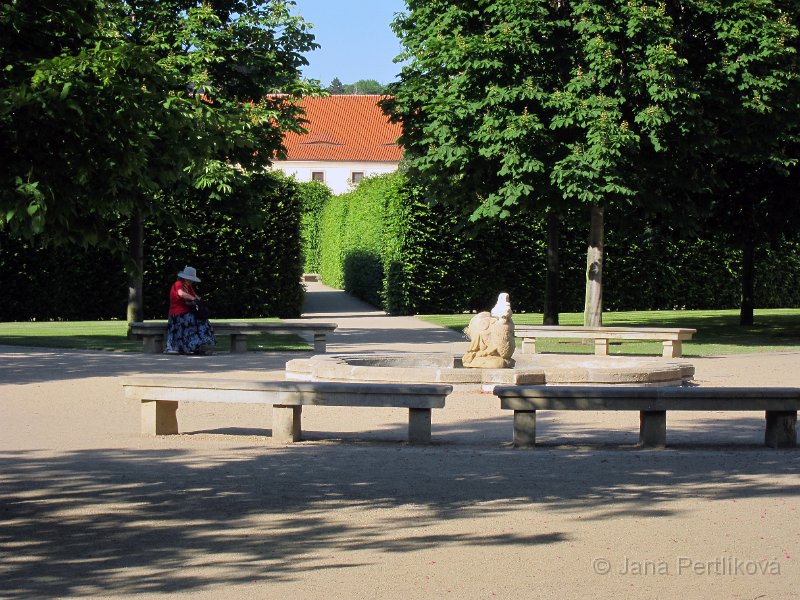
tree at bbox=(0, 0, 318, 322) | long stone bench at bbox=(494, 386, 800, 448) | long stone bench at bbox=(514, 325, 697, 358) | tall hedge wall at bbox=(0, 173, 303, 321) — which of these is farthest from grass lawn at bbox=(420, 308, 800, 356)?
tree at bbox=(0, 0, 318, 322)

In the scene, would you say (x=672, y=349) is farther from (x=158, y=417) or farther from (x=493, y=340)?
(x=158, y=417)

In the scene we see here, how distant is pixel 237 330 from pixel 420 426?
10.3 meters

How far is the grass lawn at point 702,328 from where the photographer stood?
20844mm

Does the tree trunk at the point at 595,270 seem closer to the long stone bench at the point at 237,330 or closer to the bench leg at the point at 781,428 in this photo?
the long stone bench at the point at 237,330

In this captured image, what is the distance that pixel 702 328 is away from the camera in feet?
87.8

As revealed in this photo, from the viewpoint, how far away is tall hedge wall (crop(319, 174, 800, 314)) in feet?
101

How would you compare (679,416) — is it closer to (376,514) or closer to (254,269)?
(376,514)

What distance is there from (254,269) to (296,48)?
27.5 feet

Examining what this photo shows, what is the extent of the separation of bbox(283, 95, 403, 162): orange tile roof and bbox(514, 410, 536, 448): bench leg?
60046 mm

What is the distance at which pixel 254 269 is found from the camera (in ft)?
99.6

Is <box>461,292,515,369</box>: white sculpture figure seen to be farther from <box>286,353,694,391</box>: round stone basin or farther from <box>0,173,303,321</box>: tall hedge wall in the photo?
<box>0,173,303,321</box>: tall hedge wall

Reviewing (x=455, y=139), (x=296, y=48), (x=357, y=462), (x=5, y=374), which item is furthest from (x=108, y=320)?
(x=357, y=462)

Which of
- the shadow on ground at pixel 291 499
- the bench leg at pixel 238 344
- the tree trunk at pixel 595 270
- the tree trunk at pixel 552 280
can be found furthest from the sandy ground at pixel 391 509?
the tree trunk at pixel 552 280

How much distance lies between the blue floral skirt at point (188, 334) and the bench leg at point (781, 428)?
35.9 ft
